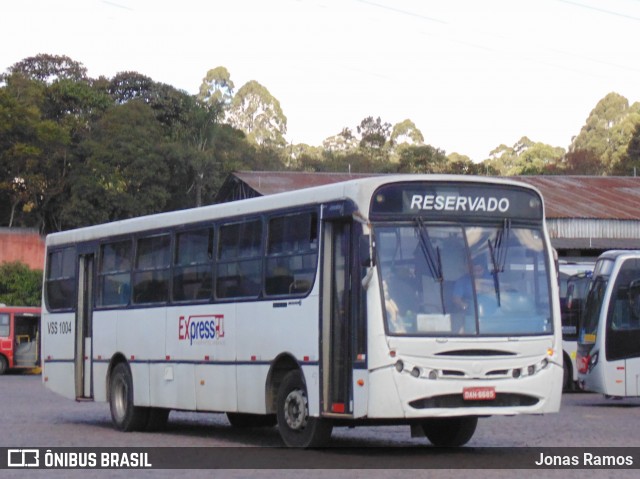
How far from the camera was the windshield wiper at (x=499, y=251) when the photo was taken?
13641 mm

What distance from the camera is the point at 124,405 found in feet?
61.4

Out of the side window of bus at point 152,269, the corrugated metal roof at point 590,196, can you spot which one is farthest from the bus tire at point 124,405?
the corrugated metal roof at point 590,196

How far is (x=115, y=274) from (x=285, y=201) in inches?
206

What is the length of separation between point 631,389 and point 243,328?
40.4 ft

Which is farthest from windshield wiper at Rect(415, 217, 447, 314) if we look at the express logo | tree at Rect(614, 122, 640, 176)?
tree at Rect(614, 122, 640, 176)

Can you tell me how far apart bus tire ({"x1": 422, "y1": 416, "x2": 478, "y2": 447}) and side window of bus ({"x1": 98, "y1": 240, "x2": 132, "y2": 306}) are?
228 inches

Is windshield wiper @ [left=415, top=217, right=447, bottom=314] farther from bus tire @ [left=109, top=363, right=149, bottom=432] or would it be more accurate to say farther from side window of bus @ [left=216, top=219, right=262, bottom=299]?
bus tire @ [left=109, top=363, right=149, bottom=432]

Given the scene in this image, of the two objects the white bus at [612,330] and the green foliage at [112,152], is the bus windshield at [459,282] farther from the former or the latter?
the green foliage at [112,152]

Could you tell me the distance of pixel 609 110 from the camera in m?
130

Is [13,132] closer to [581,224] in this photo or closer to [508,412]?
[581,224]

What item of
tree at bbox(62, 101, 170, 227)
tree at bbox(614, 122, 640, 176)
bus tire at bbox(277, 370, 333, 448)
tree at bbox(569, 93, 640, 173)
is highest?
tree at bbox(569, 93, 640, 173)

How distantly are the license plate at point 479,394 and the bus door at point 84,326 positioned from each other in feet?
28.1

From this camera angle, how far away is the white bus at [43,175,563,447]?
13164 mm

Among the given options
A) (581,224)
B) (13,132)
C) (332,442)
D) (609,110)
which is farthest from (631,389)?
(609,110)
